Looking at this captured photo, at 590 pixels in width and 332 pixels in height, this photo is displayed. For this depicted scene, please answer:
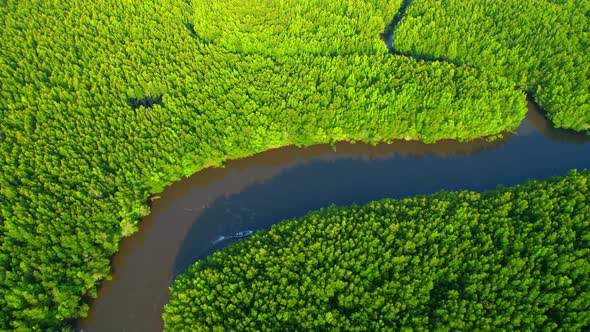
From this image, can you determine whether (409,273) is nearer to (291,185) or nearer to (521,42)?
(291,185)

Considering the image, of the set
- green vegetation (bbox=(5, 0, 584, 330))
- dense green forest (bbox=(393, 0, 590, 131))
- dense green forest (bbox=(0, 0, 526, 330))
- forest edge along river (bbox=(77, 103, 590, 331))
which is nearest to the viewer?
dense green forest (bbox=(0, 0, 526, 330))

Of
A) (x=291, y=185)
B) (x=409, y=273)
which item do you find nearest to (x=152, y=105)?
(x=291, y=185)

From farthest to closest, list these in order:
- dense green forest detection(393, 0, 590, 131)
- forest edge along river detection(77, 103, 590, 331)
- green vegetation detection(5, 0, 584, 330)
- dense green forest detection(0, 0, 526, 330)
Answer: dense green forest detection(393, 0, 590, 131) → forest edge along river detection(77, 103, 590, 331) → green vegetation detection(5, 0, 584, 330) → dense green forest detection(0, 0, 526, 330)

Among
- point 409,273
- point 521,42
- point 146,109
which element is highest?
point 521,42

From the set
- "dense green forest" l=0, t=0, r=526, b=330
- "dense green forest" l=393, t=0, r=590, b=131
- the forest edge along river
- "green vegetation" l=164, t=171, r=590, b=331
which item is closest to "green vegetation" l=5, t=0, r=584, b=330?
"dense green forest" l=0, t=0, r=526, b=330

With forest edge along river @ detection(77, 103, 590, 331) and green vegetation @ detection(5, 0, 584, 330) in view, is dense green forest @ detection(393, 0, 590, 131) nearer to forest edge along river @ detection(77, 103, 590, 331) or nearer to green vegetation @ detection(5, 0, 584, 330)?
forest edge along river @ detection(77, 103, 590, 331)

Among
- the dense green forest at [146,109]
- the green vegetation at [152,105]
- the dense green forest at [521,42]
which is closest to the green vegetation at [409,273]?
the green vegetation at [152,105]
